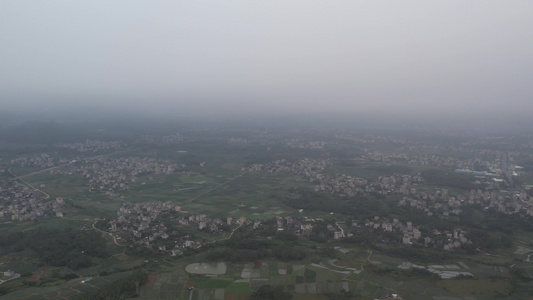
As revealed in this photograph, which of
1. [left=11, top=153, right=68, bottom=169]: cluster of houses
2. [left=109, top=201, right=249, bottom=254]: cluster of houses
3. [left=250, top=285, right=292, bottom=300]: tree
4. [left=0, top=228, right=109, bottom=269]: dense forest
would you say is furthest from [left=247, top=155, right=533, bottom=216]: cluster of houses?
[left=11, top=153, right=68, bottom=169]: cluster of houses

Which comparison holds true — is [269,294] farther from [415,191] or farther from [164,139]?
[164,139]

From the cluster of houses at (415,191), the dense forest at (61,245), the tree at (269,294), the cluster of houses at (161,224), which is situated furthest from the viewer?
the cluster of houses at (415,191)

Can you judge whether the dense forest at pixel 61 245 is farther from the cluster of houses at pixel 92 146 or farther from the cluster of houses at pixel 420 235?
the cluster of houses at pixel 92 146

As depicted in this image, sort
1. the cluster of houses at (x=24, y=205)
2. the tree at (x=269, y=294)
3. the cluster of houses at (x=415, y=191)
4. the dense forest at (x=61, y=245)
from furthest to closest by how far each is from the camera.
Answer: the cluster of houses at (x=415, y=191), the cluster of houses at (x=24, y=205), the dense forest at (x=61, y=245), the tree at (x=269, y=294)

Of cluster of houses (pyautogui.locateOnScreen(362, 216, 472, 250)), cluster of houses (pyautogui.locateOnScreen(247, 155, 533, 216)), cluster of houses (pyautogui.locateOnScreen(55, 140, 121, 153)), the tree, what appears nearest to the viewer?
the tree

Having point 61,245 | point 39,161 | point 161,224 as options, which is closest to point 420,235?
point 161,224

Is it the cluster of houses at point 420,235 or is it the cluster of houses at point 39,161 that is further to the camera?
the cluster of houses at point 39,161

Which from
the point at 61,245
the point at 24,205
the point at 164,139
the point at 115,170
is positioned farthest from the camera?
the point at 164,139

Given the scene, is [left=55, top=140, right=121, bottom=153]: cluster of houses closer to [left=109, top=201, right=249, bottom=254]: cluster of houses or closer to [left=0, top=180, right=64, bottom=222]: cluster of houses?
[left=0, top=180, right=64, bottom=222]: cluster of houses

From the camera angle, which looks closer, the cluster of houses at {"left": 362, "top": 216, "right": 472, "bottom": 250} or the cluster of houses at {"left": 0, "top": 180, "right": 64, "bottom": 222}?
the cluster of houses at {"left": 362, "top": 216, "right": 472, "bottom": 250}

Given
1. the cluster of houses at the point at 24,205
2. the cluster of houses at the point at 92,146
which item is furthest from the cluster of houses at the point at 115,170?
the cluster of houses at the point at 92,146

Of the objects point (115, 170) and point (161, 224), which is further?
point (115, 170)

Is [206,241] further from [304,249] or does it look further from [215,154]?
[215,154]
